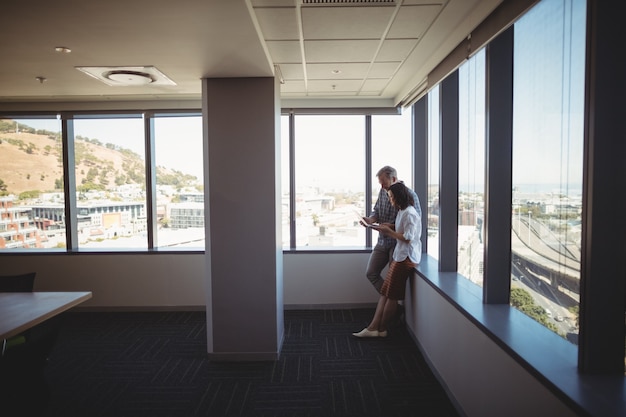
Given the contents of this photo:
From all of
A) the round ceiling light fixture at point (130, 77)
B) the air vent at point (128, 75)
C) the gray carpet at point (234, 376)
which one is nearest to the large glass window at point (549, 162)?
the gray carpet at point (234, 376)

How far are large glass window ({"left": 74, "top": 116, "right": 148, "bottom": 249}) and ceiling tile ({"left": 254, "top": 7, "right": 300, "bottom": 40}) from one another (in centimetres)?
278

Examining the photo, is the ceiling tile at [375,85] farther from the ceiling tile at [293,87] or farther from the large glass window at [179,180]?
the large glass window at [179,180]

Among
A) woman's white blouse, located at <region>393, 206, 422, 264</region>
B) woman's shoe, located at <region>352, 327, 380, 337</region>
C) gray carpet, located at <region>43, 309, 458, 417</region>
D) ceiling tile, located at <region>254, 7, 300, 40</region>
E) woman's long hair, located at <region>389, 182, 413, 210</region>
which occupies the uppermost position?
ceiling tile, located at <region>254, 7, 300, 40</region>

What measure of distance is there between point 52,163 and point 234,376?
3.73m

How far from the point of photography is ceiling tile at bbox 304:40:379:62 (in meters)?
2.92

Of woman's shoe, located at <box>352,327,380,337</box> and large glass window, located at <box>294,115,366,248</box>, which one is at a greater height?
large glass window, located at <box>294,115,366,248</box>

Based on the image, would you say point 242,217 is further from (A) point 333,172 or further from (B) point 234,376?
(A) point 333,172

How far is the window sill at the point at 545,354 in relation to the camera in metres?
1.38

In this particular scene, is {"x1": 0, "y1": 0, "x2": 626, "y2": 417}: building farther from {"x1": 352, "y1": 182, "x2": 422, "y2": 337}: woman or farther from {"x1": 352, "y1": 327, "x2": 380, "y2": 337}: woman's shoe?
{"x1": 352, "y1": 327, "x2": 380, "y2": 337}: woman's shoe

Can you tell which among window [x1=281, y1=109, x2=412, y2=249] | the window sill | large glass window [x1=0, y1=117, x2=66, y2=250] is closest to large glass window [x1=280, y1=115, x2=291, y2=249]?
window [x1=281, y1=109, x2=412, y2=249]

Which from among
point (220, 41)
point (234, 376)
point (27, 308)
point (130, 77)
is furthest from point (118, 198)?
point (220, 41)

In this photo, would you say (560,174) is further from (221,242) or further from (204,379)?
(204,379)

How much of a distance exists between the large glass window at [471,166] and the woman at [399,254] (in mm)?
423

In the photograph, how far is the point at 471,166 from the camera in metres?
2.95
